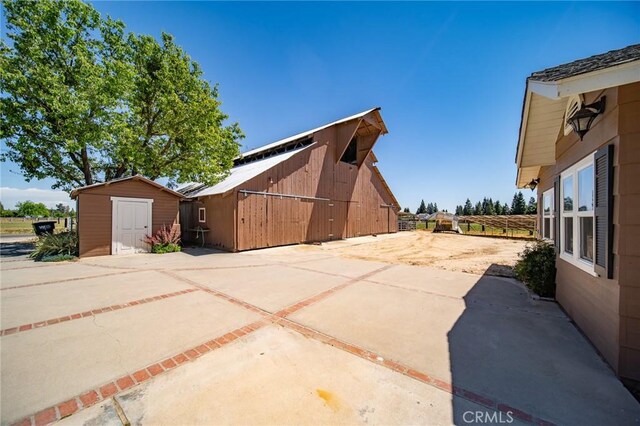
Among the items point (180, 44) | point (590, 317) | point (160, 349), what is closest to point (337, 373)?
point (160, 349)

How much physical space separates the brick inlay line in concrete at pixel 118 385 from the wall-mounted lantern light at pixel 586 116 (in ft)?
17.3

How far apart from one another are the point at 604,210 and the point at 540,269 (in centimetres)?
320

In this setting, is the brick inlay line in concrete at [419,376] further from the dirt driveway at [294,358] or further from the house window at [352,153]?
the house window at [352,153]

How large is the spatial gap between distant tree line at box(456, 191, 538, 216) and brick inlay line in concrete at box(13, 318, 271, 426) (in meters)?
66.7

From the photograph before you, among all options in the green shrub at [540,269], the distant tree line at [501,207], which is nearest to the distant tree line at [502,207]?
the distant tree line at [501,207]

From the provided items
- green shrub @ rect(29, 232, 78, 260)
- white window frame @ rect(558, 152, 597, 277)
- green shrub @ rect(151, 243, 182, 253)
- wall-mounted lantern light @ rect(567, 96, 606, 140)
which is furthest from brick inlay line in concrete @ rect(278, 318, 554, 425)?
green shrub @ rect(29, 232, 78, 260)

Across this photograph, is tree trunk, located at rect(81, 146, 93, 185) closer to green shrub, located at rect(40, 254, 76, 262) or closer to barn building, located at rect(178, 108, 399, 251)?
barn building, located at rect(178, 108, 399, 251)

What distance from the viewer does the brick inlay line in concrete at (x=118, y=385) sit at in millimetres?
1957

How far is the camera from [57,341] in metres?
3.14

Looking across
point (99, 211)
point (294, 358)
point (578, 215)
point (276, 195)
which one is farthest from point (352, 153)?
point (294, 358)

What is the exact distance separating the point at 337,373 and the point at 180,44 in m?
19.2

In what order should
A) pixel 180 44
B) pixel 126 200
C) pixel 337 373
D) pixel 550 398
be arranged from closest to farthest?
pixel 550 398 < pixel 337 373 < pixel 126 200 < pixel 180 44

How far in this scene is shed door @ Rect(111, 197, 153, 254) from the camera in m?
10.4

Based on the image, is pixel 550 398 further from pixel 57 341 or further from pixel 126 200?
pixel 126 200
